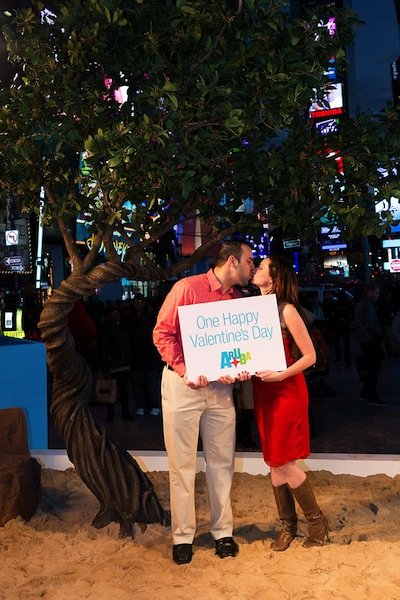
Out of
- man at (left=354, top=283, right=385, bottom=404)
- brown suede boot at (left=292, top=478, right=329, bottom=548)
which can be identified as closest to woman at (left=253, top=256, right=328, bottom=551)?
brown suede boot at (left=292, top=478, right=329, bottom=548)

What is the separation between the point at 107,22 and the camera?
190 inches

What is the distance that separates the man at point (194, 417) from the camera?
478 cm

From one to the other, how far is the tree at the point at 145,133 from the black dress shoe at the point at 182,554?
2.28ft

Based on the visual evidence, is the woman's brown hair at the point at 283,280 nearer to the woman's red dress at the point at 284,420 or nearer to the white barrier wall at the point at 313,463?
the woman's red dress at the point at 284,420

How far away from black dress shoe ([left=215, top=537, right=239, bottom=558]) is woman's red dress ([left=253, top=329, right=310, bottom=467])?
531 millimetres

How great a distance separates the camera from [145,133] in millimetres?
4633

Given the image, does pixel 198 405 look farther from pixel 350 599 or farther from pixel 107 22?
pixel 107 22

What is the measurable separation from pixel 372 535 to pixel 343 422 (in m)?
6.51

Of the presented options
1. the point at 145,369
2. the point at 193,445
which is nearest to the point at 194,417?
the point at 193,445

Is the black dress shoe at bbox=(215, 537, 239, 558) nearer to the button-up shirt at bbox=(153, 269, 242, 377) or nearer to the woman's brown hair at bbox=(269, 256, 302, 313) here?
the button-up shirt at bbox=(153, 269, 242, 377)

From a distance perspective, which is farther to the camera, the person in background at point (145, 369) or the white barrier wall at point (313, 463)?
the person in background at point (145, 369)

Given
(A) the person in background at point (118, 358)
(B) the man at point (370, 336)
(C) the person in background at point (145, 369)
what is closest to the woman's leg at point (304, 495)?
(A) the person in background at point (118, 358)

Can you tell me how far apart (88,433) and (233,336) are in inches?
58.4

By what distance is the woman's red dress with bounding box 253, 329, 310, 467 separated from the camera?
16.1 feet
